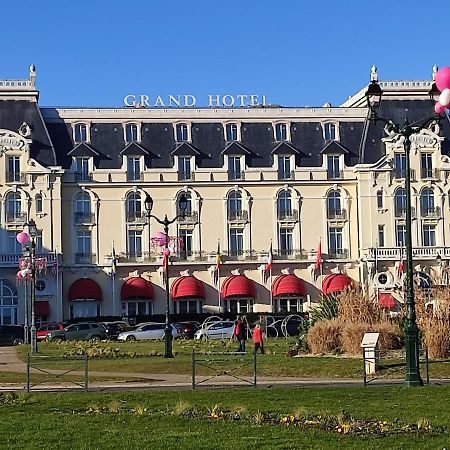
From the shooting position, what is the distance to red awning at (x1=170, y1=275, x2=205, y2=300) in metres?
86.6

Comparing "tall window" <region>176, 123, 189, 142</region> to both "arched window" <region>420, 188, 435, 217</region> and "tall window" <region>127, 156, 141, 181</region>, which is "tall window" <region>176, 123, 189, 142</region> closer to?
"tall window" <region>127, 156, 141, 181</region>

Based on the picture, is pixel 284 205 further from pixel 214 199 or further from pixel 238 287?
pixel 238 287

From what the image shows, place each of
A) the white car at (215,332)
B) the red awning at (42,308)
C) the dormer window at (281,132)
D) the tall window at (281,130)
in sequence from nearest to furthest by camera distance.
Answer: the white car at (215,332) < the red awning at (42,308) < the dormer window at (281,132) < the tall window at (281,130)

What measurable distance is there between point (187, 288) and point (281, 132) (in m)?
15.6

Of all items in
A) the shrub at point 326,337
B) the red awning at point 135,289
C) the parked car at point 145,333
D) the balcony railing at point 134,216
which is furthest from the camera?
the balcony railing at point 134,216

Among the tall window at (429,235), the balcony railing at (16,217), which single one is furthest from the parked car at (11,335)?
the tall window at (429,235)

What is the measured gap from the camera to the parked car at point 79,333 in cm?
6844

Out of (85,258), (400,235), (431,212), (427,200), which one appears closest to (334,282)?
(400,235)

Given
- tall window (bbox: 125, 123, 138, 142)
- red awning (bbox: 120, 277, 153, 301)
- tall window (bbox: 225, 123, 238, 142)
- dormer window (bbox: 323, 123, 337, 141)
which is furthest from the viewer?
dormer window (bbox: 323, 123, 337, 141)

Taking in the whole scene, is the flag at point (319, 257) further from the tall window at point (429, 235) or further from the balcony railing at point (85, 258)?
the balcony railing at point (85, 258)

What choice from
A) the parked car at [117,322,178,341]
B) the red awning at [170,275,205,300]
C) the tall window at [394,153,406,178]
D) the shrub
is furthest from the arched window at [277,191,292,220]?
the shrub

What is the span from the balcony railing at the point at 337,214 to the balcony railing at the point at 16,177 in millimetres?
24729

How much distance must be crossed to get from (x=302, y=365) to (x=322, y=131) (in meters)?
55.4

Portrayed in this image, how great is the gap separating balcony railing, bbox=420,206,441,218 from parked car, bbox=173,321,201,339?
25.7 m
